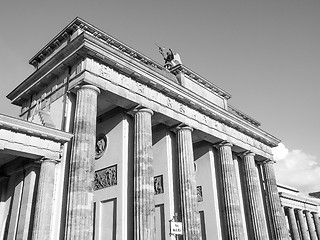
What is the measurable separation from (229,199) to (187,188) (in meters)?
5.61

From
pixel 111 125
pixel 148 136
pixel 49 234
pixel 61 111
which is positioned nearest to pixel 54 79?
pixel 61 111

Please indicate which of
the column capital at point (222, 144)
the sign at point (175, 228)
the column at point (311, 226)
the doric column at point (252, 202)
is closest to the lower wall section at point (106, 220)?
the sign at point (175, 228)

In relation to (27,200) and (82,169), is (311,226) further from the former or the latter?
(27,200)

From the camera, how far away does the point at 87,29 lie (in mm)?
21141

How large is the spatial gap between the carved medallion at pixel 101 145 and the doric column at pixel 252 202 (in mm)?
14505

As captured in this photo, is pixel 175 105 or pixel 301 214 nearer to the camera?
pixel 175 105

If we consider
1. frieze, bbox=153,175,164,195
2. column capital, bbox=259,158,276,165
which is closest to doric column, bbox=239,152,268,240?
column capital, bbox=259,158,276,165

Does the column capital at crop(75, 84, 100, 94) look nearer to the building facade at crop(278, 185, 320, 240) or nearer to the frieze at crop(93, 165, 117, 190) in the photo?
the frieze at crop(93, 165, 117, 190)

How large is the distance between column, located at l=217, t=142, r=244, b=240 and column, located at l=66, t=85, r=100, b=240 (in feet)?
43.4

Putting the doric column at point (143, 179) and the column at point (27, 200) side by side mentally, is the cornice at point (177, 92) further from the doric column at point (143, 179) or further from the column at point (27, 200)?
the column at point (27, 200)

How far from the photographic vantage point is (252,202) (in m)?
28.2

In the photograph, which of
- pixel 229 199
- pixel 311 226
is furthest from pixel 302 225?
pixel 229 199

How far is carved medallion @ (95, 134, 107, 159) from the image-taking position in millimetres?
21359

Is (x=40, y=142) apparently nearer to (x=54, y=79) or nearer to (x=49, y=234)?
(x=49, y=234)
